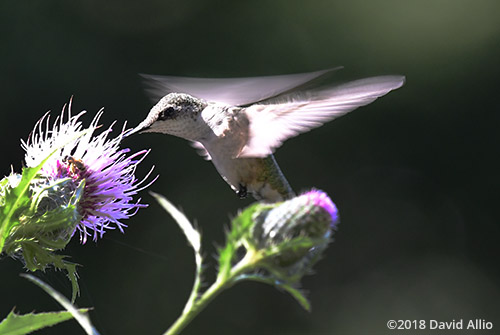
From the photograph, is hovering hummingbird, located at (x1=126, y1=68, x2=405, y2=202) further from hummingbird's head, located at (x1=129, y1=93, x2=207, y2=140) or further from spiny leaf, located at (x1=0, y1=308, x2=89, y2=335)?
spiny leaf, located at (x1=0, y1=308, x2=89, y2=335)

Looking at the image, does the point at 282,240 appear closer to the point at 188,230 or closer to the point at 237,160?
the point at 188,230

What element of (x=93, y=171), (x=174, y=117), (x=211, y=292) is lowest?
(x=211, y=292)

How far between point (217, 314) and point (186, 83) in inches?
140

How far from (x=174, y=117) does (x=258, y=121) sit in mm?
336

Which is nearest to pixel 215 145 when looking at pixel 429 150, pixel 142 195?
pixel 142 195

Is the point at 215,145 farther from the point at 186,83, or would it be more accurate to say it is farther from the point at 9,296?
the point at 9,296

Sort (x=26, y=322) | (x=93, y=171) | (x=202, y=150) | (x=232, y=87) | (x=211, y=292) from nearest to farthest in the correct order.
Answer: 1. (x=211, y=292)
2. (x=26, y=322)
3. (x=93, y=171)
4. (x=202, y=150)
5. (x=232, y=87)

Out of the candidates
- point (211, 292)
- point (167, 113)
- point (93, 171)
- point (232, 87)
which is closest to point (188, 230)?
point (211, 292)

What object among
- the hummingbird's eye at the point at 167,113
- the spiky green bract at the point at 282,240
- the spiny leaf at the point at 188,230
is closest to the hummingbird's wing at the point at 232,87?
the hummingbird's eye at the point at 167,113

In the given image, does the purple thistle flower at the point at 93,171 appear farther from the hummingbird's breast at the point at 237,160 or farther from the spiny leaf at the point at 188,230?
the spiny leaf at the point at 188,230

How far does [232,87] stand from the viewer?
3.55 m

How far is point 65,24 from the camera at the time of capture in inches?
272

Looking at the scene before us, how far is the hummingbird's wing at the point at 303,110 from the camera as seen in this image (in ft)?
7.96

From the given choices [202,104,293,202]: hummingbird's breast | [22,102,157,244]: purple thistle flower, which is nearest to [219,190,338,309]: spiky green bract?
[22,102,157,244]: purple thistle flower
